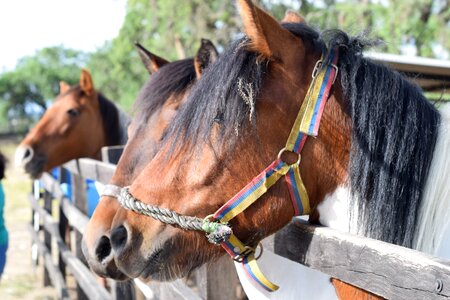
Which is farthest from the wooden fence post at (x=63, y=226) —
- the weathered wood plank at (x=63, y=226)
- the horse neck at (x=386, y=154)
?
the horse neck at (x=386, y=154)

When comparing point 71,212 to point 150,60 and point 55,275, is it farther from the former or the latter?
point 150,60

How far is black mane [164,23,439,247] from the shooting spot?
1460 millimetres

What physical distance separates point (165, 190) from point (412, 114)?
0.85 meters

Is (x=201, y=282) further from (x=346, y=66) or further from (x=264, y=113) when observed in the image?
(x=346, y=66)

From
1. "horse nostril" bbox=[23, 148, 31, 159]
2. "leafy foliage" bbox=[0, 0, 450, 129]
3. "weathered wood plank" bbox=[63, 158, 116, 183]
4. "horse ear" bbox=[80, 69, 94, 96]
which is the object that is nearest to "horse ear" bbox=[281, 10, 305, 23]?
"weathered wood plank" bbox=[63, 158, 116, 183]

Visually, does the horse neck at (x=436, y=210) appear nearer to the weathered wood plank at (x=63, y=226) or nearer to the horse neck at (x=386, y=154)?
the horse neck at (x=386, y=154)

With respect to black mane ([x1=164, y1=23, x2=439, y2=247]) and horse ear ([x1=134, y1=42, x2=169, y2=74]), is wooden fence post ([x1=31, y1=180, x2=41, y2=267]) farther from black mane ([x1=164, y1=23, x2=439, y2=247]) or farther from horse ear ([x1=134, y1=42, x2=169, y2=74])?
black mane ([x1=164, y1=23, x2=439, y2=247])

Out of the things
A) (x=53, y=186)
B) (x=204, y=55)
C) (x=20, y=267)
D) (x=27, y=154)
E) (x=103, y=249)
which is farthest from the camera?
(x=20, y=267)

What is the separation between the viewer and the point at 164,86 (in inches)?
106

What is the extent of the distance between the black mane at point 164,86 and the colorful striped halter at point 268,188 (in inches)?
46.4

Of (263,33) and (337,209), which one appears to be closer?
(263,33)

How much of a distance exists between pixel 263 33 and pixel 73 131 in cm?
401

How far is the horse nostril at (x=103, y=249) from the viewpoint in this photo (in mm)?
1646

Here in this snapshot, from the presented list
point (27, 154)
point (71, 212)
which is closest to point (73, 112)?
point (27, 154)
